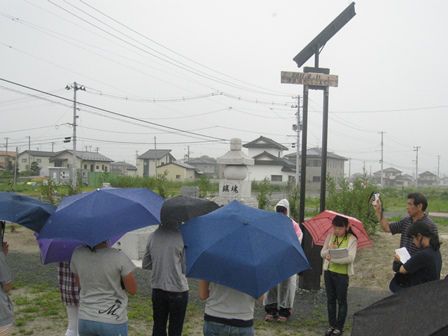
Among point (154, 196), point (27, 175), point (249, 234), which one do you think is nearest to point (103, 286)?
Answer: point (154, 196)

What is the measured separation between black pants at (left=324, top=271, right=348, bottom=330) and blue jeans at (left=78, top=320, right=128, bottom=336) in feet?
9.90

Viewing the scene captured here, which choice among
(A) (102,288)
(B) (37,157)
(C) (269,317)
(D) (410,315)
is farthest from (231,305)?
(B) (37,157)

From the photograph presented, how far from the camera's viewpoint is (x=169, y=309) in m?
4.14

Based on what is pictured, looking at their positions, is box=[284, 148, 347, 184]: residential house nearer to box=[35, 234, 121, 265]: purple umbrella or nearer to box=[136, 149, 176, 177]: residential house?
box=[136, 149, 176, 177]: residential house

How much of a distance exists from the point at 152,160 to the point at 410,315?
216 ft

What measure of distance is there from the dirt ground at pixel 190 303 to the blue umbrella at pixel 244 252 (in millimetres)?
3036

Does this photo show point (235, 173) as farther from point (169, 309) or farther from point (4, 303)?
point (4, 303)

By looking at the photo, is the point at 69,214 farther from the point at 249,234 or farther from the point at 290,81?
the point at 290,81

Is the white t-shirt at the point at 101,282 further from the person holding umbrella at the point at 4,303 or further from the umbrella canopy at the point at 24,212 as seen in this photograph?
the person holding umbrella at the point at 4,303

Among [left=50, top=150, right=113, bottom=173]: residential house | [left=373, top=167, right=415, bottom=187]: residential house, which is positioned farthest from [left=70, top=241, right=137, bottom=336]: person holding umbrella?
[left=373, top=167, right=415, bottom=187]: residential house

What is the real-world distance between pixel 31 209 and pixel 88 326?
1103mm

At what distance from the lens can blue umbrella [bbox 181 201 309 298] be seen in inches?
113

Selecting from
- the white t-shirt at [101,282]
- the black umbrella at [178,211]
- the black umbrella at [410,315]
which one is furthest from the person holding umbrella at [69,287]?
the black umbrella at [410,315]

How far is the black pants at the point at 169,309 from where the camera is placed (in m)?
4.09
